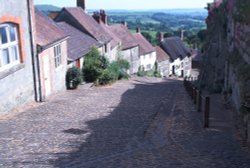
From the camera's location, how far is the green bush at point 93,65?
26962 mm

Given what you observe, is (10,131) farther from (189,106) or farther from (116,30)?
(116,30)

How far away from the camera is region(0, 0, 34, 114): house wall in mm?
12703

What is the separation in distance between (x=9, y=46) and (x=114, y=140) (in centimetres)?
613

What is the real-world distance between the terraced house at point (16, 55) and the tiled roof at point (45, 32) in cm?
130

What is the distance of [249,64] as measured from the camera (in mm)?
Result: 10984

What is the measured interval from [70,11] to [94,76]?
971 centimetres

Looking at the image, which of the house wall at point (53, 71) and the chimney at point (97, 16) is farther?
the chimney at point (97, 16)

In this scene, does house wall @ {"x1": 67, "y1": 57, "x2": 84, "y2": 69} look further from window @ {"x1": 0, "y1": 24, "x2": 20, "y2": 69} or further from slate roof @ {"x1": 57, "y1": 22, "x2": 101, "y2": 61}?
window @ {"x1": 0, "y1": 24, "x2": 20, "y2": 69}

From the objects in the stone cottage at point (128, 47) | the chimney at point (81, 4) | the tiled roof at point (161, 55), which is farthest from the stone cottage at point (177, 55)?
the chimney at point (81, 4)

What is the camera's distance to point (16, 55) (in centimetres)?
1427

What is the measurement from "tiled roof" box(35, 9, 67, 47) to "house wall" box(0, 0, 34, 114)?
1.43 meters

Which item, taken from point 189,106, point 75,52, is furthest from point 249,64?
point 75,52

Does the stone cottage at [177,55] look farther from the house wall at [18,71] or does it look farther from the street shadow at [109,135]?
the house wall at [18,71]

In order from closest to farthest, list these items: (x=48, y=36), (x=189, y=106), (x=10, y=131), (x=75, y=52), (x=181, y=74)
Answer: (x=10, y=131)
(x=189, y=106)
(x=48, y=36)
(x=75, y=52)
(x=181, y=74)
